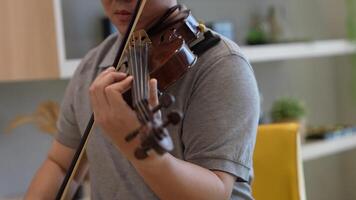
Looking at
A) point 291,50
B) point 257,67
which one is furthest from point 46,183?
point 257,67

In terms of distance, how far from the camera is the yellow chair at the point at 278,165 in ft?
5.05

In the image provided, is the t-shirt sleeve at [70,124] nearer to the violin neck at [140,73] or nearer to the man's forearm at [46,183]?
the man's forearm at [46,183]

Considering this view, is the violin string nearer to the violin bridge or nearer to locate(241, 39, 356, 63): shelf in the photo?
the violin bridge

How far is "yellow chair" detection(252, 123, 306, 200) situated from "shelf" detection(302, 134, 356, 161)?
1.00 m

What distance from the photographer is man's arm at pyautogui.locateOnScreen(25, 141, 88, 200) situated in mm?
1348

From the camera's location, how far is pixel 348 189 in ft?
11.3

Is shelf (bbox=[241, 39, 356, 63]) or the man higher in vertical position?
the man

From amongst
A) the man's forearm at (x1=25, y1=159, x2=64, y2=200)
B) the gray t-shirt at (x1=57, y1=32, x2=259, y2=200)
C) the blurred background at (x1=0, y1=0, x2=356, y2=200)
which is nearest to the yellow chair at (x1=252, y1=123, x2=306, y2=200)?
the gray t-shirt at (x1=57, y1=32, x2=259, y2=200)

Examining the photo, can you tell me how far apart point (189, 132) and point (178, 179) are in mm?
141

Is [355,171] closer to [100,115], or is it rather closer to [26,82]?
[26,82]

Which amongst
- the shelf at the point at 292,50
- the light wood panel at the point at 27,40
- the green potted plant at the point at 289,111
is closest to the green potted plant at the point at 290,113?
the green potted plant at the point at 289,111

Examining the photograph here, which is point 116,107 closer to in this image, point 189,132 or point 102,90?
point 102,90

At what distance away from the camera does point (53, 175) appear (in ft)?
4.48

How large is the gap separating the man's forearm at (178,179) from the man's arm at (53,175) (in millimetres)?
438
